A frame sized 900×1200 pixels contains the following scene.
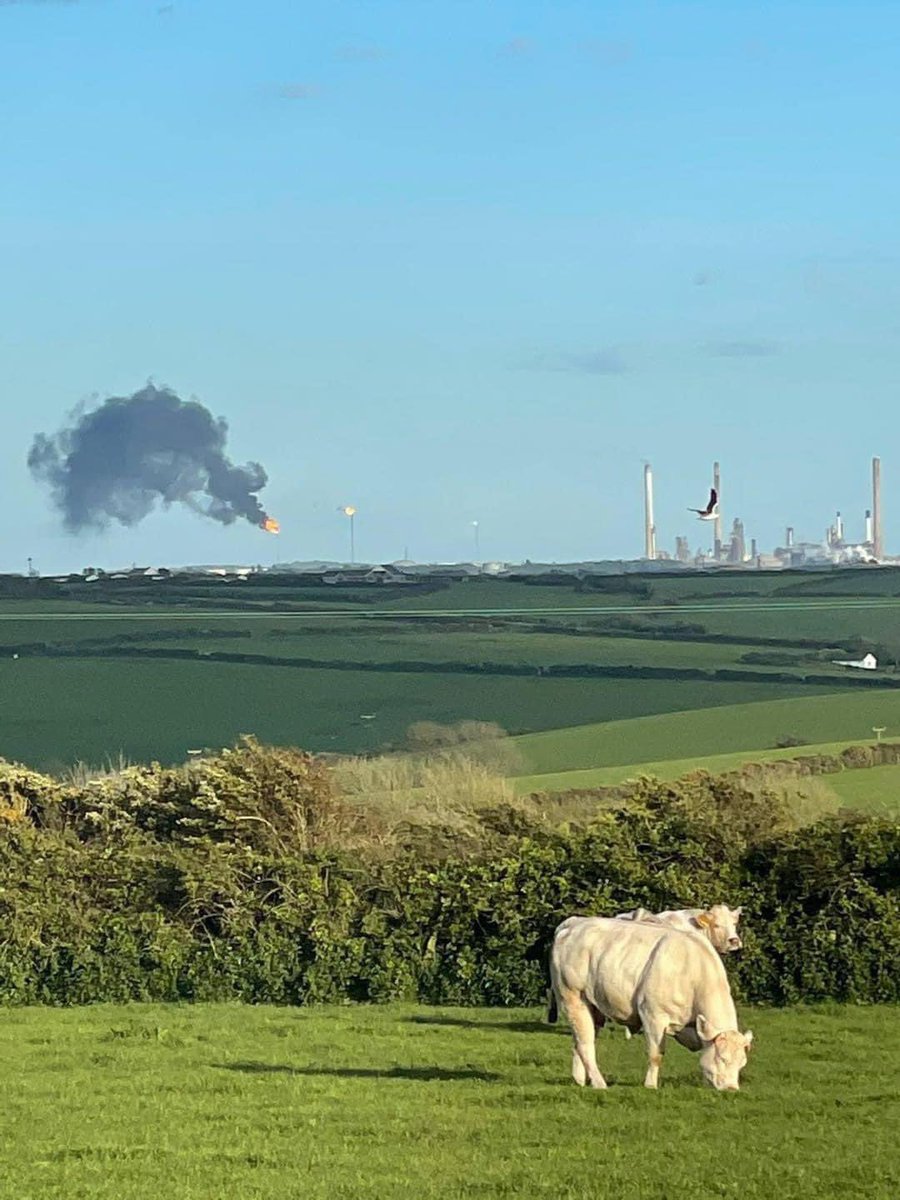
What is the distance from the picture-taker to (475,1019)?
1931cm

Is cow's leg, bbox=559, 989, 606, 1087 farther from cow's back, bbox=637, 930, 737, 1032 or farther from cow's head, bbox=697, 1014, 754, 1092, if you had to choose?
cow's head, bbox=697, 1014, 754, 1092

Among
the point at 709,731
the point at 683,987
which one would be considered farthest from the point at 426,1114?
the point at 709,731

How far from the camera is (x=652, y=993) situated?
44.3ft

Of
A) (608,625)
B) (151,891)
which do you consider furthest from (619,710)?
(151,891)

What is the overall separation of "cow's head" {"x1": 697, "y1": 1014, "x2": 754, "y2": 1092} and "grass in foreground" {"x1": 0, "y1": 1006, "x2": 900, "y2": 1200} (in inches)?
5.0

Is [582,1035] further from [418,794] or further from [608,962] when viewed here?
[418,794]

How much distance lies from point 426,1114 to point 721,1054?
1959 millimetres

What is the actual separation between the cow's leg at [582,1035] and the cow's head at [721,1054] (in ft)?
2.34

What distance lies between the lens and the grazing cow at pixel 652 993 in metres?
13.5

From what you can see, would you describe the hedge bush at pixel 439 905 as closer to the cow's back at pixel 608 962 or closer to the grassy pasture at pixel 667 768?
the cow's back at pixel 608 962

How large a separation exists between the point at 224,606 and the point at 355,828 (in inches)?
1162

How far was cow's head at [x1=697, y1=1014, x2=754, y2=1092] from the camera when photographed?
1356 cm

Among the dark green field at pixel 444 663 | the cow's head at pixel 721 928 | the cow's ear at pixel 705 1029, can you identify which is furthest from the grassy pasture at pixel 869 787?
the cow's ear at pixel 705 1029

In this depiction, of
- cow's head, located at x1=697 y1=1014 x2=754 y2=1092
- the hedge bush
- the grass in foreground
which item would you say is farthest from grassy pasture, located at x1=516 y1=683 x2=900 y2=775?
cow's head, located at x1=697 y1=1014 x2=754 y2=1092
